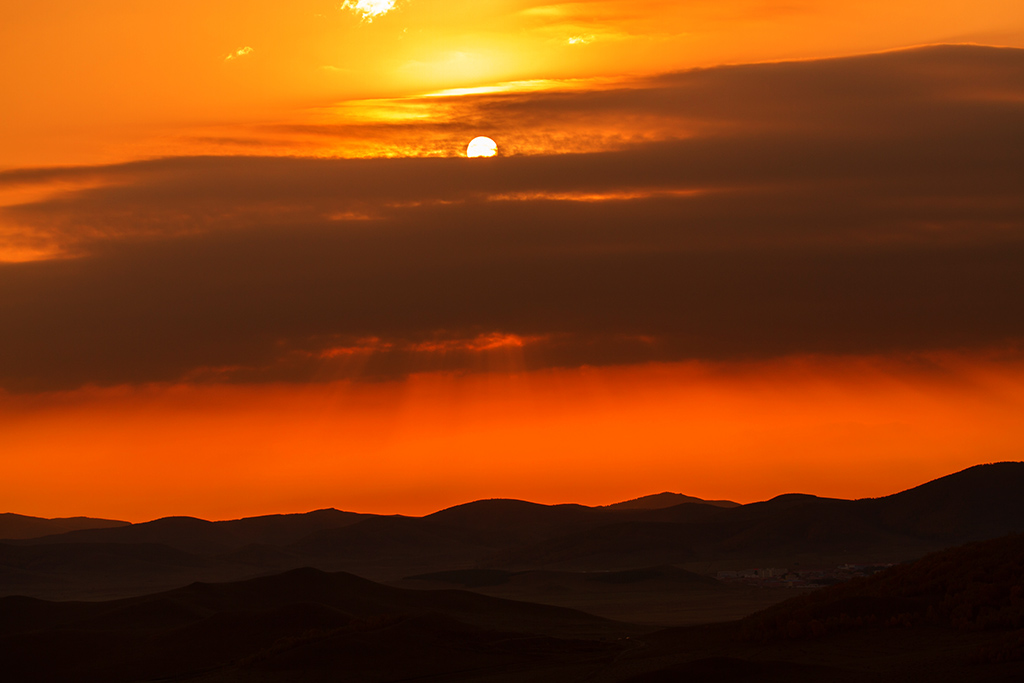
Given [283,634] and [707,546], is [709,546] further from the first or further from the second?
[283,634]

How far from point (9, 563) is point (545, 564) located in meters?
65.9

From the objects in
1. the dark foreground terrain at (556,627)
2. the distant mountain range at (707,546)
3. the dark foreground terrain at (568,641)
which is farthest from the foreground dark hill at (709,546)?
the dark foreground terrain at (568,641)

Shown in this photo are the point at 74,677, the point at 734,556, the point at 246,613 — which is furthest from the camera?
the point at 734,556

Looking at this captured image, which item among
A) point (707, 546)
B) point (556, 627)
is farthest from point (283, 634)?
point (707, 546)

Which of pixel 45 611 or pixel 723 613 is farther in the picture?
pixel 723 613

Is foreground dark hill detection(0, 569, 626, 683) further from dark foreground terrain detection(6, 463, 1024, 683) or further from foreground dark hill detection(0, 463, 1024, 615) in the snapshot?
foreground dark hill detection(0, 463, 1024, 615)

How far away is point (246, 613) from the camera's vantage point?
213 feet

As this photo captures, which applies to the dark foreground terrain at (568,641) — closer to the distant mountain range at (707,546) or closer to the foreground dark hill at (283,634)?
the foreground dark hill at (283,634)

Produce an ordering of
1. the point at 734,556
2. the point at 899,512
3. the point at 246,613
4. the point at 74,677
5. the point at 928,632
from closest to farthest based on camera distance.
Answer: the point at 928,632 → the point at 74,677 → the point at 246,613 → the point at 734,556 → the point at 899,512

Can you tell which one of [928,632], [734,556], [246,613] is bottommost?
[928,632]

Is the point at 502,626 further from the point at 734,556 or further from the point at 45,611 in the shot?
the point at 734,556

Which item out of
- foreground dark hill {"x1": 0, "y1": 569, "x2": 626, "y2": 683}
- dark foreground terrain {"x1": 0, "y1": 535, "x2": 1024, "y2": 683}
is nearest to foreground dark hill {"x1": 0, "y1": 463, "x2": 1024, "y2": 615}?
foreground dark hill {"x1": 0, "y1": 569, "x2": 626, "y2": 683}

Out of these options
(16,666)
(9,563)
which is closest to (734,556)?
(9,563)

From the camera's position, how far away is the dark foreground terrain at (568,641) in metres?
40.2
